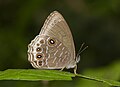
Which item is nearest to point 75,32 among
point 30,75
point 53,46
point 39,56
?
point 53,46

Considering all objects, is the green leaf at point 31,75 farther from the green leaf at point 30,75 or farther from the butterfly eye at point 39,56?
the butterfly eye at point 39,56

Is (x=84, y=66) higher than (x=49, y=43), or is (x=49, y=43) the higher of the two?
(x=49, y=43)

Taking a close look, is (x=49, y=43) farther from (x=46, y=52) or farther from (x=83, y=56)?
(x=83, y=56)

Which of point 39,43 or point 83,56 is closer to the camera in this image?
point 39,43

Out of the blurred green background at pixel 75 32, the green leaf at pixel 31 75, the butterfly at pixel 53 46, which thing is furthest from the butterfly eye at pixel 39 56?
the green leaf at pixel 31 75

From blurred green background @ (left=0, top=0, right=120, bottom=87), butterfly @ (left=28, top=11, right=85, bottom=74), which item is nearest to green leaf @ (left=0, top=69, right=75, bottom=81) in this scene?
butterfly @ (left=28, top=11, right=85, bottom=74)

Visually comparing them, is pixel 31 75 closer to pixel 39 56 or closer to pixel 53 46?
pixel 39 56

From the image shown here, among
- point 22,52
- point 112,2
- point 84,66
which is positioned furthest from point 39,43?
point 84,66
